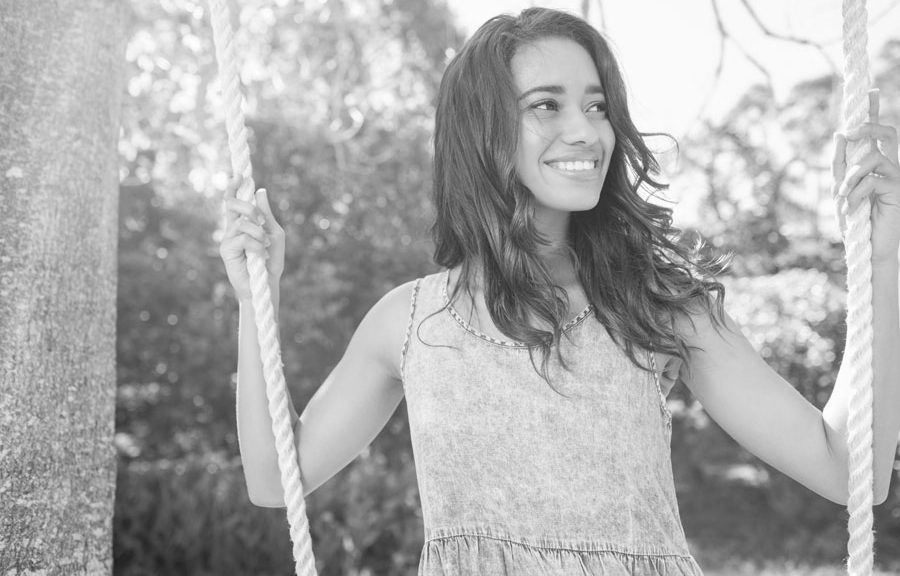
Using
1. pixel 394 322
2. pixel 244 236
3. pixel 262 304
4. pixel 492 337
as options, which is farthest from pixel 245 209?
pixel 492 337

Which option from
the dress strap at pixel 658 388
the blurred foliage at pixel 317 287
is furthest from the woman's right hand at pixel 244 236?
the blurred foliage at pixel 317 287

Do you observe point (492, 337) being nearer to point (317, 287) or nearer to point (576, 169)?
point (576, 169)

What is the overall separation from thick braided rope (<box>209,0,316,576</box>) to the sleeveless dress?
0.23m

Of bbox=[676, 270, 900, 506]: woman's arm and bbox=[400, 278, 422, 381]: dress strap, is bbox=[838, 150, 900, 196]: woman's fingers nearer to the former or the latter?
bbox=[676, 270, 900, 506]: woman's arm

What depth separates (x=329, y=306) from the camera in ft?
21.1

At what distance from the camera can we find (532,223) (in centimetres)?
181

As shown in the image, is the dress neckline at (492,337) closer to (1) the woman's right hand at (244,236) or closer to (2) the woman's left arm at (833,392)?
(2) the woman's left arm at (833,392)

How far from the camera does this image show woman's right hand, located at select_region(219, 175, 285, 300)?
1.67 metres

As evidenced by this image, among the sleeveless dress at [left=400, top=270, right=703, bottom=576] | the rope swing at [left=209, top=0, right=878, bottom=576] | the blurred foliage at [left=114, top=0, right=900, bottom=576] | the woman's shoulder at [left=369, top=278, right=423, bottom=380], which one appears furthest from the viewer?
the blurred foliage at [left=114, top=0, right=900, bottom=576]

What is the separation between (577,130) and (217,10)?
2.13 ft

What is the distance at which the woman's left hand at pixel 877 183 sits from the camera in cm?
141

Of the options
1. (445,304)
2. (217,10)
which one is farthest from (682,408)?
(217,10)

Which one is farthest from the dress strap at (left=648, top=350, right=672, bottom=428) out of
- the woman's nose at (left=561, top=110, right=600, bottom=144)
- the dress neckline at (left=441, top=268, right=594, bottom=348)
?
the woman's nose at (left=561, top=110, right=600, bottom=144)

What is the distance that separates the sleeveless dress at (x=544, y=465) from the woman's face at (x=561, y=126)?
10.7 inches
